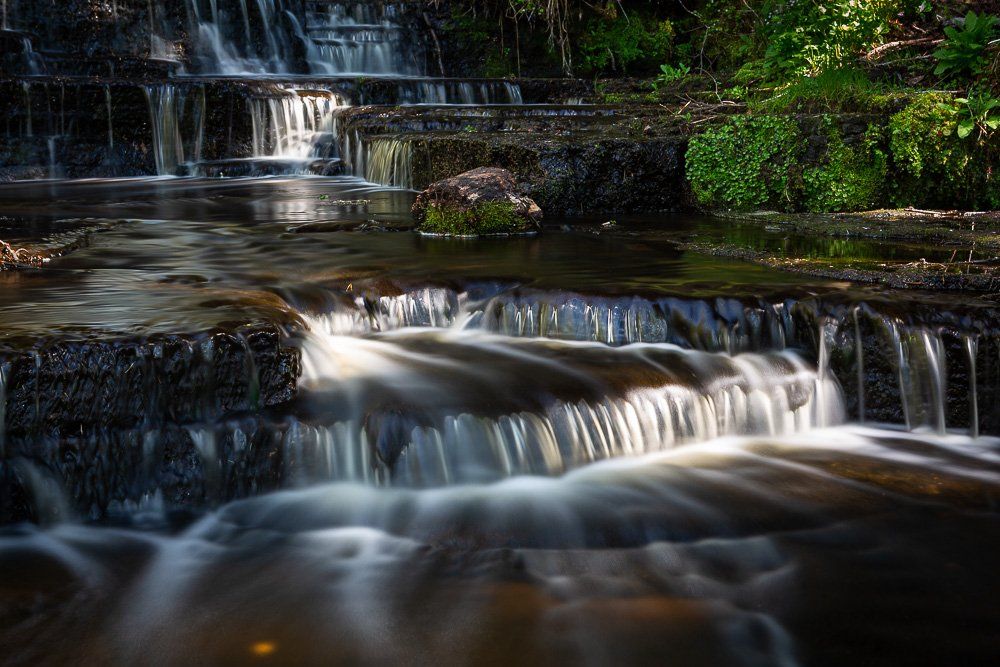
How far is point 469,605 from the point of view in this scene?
3.02 m

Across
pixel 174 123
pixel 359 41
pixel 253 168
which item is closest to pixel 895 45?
pixel 253 168

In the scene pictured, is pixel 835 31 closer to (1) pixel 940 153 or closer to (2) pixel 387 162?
(1) pixel 940 153

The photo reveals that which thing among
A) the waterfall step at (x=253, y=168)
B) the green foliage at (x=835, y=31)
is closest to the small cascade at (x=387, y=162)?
the waterfall step at (x=253, y=168)

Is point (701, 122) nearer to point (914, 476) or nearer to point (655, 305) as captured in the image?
point (655, 305)

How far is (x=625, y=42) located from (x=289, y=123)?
664cm

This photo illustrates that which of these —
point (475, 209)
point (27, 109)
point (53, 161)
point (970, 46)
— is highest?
point (27, 109)

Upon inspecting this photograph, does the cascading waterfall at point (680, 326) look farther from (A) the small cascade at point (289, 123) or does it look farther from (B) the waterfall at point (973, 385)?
(A) the small cascade at point (289, 123)

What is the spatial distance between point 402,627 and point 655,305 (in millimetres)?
2690

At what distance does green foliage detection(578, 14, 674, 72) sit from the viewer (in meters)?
16.7

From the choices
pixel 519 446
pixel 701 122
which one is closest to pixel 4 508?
pixel 519 446

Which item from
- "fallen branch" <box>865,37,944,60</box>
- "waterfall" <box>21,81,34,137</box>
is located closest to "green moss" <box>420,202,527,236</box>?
"fallen branch" <box>865,37,944,60</box>

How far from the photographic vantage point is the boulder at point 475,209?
7.77 metres

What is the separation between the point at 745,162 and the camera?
8.85 metres

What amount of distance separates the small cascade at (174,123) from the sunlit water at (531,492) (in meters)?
7.43
